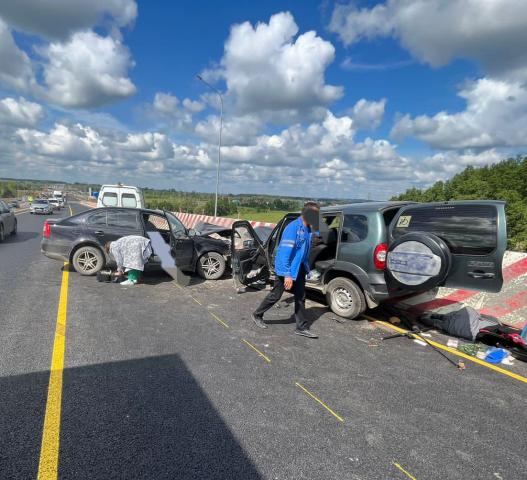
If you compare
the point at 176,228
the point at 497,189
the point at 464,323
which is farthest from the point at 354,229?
the point at 497,189

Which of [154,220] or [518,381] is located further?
[154,220]

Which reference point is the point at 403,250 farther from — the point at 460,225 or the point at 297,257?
the point at 297,257

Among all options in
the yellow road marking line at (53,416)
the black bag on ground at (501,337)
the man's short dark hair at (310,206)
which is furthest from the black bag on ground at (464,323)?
the yellow road marking line at (53,416)

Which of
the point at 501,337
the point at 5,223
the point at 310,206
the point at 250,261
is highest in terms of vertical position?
the point at 310,206

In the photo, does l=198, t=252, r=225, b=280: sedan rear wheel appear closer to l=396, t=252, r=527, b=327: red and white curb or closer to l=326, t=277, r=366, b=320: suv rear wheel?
l=326, t=277, r=366, b=320: suv rear wheel

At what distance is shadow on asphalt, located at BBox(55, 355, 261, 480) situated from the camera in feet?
7.10

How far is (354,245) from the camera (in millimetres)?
5156

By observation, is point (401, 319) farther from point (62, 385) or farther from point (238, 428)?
point (62, 385)

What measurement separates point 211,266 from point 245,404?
4919 mm

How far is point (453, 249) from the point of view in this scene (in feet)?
14.2

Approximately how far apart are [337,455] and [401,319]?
3612mm

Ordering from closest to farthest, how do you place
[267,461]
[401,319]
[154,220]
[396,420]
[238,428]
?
[267,461] → [238,428] → [396,420] → [401,319] → [154,220]

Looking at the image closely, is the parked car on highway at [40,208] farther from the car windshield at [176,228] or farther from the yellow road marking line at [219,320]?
the yellow road marking line at [219,320]

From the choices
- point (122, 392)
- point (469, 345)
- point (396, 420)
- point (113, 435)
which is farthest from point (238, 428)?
point (469, 345)
